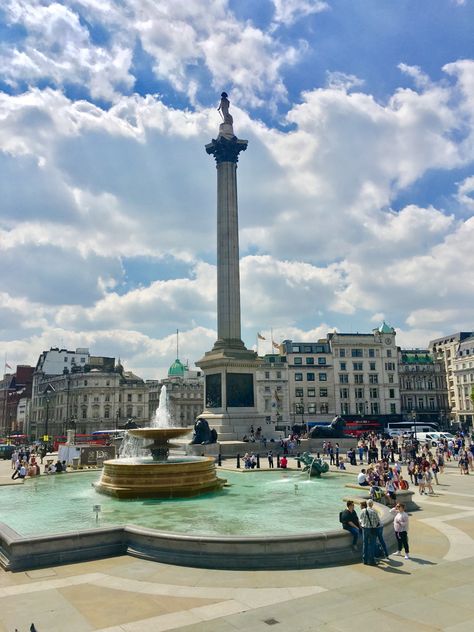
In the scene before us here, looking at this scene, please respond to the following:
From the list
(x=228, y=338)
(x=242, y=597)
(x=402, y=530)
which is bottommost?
(x=242, y=597)

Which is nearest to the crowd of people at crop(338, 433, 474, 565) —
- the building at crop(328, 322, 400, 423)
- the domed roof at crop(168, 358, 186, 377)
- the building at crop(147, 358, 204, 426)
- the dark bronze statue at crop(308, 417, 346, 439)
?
the dark bronze statue at crop(308, 417, 346, 439)

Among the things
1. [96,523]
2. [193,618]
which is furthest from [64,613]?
[96,523]

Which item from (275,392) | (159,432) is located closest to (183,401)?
(275,392)

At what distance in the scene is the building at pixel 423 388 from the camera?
341ft

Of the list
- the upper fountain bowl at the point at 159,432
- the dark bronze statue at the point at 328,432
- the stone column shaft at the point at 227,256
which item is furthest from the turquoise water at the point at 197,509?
the stone column shaft at the point at 227,256

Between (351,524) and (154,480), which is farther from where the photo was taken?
(154,480)

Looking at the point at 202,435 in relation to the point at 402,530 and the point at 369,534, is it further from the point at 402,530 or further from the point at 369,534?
→ the point at 369,534

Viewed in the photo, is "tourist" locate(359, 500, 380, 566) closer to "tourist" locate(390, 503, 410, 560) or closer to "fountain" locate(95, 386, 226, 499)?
"tourist" locate(390, 503, 410, 560)

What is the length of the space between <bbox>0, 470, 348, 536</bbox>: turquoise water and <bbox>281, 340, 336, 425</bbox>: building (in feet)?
230

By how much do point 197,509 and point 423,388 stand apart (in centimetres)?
9617

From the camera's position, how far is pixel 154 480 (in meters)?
21.8

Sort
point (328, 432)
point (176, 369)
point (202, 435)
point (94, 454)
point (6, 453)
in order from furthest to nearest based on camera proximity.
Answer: point (176, 369) → point (6, 453) → point (328, 432) → point (202, 435) → point (94, 454)

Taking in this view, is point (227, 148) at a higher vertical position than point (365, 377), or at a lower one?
higher

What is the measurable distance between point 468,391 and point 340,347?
27941 millimetres
